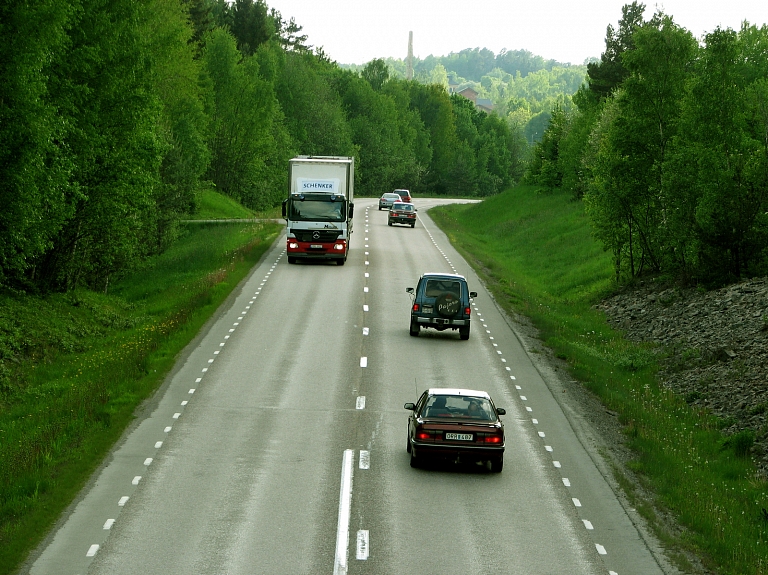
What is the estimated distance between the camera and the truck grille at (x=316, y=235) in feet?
159

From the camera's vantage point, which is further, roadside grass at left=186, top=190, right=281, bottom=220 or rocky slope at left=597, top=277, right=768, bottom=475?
roadside grass at left=186, top=190, right=281, bottom=220

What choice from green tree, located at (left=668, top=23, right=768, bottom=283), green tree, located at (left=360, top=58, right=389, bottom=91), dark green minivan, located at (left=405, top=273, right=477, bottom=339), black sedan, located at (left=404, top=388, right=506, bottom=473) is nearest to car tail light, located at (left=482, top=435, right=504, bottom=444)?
black sedan, located at (left=404, top=388, right=506, bottom=473)

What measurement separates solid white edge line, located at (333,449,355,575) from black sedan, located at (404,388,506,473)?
133 centimetres

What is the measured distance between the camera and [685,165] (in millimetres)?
39562

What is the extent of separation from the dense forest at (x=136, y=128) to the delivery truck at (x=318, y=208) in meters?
6.66

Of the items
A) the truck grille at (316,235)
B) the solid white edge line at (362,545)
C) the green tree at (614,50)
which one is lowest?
the solid white edge line at (362,545)

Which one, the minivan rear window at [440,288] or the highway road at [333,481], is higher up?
the minivan rear window at [440,288]

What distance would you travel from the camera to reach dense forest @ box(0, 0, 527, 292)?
101 ft

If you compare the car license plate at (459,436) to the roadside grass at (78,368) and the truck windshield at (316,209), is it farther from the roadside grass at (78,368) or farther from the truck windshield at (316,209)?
the truck windshield at (316,209)

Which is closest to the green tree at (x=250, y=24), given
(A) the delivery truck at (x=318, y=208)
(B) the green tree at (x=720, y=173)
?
(A) the delivery truck at (x=318, y=208)

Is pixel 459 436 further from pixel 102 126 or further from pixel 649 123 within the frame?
pixel 649 123

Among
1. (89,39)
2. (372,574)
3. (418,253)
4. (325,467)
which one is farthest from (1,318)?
(418,253)

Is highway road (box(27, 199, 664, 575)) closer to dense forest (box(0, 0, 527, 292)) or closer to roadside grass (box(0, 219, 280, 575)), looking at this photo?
roadside grass (box(0, 219, 280, 575))

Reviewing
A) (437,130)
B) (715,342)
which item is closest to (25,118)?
(715,342)
